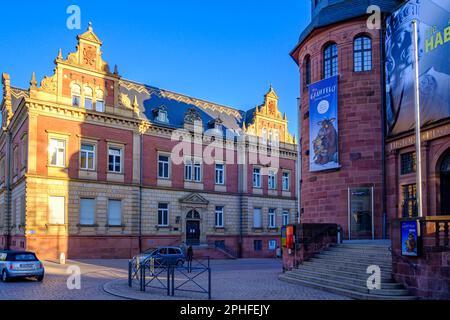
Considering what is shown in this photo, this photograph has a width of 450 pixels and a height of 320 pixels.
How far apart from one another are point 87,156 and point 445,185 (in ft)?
88.5

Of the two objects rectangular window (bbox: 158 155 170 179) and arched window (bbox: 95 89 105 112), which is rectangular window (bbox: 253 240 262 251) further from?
arched window (bbox: 95 89 105 112)

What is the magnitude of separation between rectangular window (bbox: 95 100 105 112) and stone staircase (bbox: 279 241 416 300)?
2354 centimetres

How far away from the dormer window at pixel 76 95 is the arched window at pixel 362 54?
22074mm

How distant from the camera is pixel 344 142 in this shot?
83.3 feet

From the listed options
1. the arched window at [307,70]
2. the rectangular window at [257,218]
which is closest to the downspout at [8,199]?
the rectangular window at [257,218]

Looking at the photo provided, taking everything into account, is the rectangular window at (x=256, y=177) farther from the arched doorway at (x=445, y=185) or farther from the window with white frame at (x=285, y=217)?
Result: the arched doorway at (x=445, y=185)

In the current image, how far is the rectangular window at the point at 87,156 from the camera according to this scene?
37688mm

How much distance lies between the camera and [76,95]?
37375 millimetres

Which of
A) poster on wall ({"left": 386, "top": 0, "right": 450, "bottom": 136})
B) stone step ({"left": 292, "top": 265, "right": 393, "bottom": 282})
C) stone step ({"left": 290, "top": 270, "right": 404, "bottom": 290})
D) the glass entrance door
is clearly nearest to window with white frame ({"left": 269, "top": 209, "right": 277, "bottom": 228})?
the glass entrance door

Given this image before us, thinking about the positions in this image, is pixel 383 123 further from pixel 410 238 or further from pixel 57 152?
pixel 57 152

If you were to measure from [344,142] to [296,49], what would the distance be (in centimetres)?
800

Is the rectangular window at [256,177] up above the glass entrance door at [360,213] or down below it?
above
